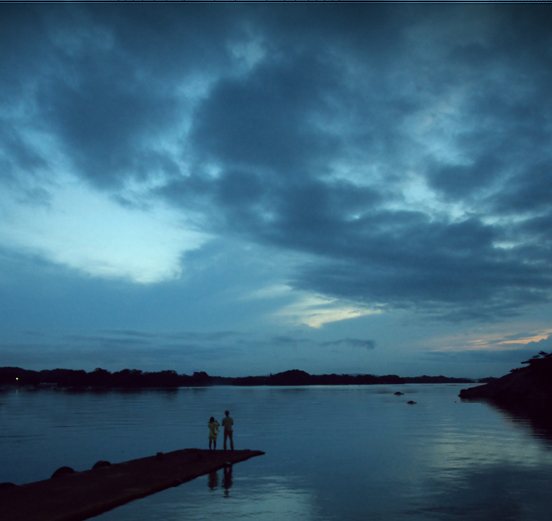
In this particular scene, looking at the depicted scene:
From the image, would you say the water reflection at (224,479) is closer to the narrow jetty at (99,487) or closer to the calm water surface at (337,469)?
the calm water surface at (337,469)

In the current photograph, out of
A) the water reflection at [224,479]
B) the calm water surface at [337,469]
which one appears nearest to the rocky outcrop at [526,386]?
the calm water surface at [337,469]

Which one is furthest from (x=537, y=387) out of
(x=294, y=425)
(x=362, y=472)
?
(x=362, y=472)

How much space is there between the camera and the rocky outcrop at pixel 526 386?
421 ft

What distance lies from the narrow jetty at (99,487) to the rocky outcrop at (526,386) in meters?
121

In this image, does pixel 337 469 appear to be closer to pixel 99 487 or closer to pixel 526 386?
pixel 99 487

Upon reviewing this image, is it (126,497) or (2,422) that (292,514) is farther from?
(2,422)

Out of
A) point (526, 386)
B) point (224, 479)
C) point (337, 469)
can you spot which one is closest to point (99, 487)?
point (224, 479)

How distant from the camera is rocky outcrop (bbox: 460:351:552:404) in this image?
128250 millimetres

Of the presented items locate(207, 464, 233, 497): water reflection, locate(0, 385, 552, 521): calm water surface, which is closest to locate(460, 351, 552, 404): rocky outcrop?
locate(0, 385, 552, 521): calm water surface

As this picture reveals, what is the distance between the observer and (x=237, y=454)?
112ft

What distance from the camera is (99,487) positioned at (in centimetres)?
2334

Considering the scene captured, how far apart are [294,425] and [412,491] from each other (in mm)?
41541

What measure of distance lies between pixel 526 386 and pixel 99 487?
144333 mm

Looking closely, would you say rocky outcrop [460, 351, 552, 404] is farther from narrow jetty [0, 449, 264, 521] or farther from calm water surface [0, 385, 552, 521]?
narrow jetty [0, 449, 264, 521]
